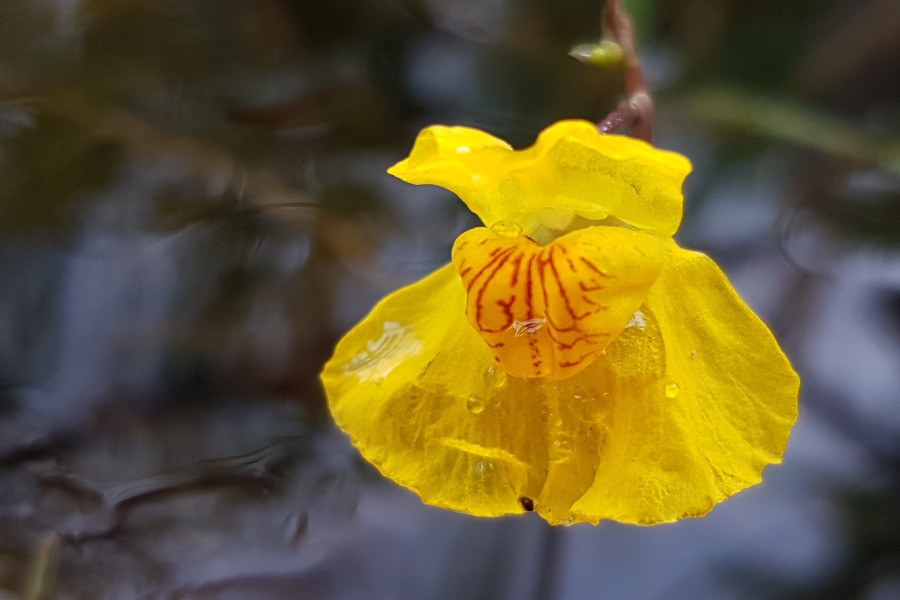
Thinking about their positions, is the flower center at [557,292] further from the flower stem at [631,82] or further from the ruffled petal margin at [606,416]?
the flower stem at [631,82]

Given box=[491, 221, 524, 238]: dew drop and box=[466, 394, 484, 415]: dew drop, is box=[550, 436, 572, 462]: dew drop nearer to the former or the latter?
box=[466, 394, 484, 415]: dew drop

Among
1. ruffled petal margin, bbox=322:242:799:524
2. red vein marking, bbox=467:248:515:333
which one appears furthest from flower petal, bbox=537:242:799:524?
red vein marking, bbox=467:248:515:333

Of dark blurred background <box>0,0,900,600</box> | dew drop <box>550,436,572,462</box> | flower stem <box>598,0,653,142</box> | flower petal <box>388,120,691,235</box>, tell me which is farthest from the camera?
dark blurred background <box>0,0,900,600</box>

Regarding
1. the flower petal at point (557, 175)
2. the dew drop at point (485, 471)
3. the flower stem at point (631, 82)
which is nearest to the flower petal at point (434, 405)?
the dew drop at point (485, 471)

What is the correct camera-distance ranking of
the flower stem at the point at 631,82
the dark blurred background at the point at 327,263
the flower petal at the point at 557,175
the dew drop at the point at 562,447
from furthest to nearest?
the dark blurred background at the point at 327,263 < the flower stem at the point at 631,82 < the dew drop at the point at 562,447 < the flower petal at the point at 557,175

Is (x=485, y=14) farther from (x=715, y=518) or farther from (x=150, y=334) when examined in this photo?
(x=715, y=518)

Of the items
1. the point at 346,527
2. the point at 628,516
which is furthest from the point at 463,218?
the point at 628,516

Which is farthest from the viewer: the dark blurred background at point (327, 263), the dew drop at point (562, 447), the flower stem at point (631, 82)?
the dark blurred background at point (327, 263)

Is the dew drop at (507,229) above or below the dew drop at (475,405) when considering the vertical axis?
above
